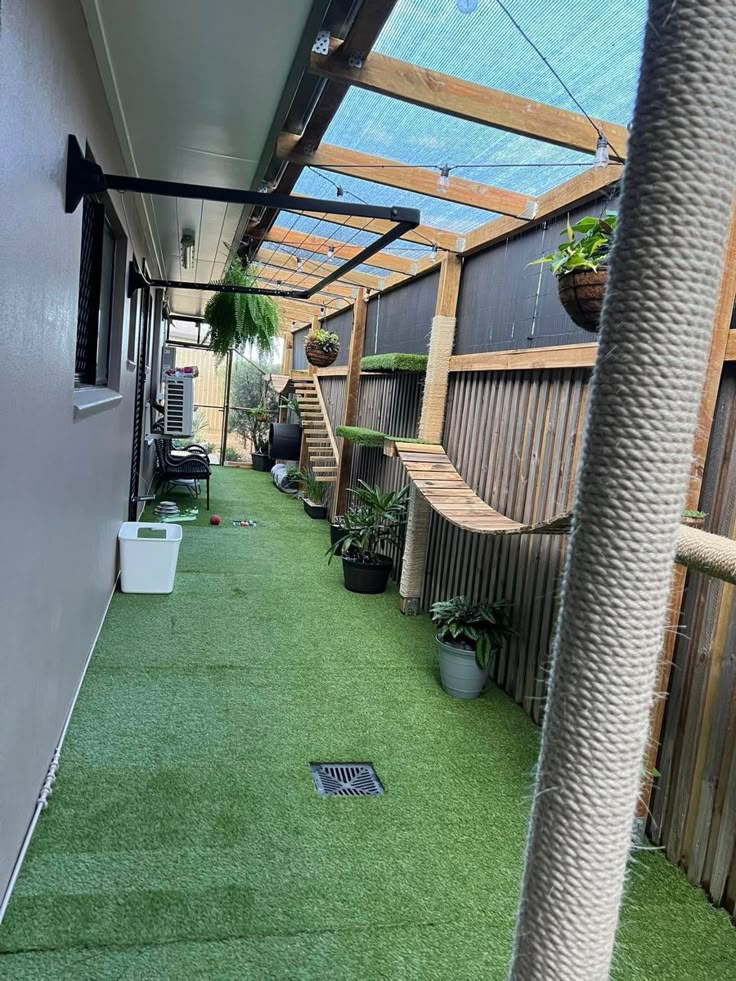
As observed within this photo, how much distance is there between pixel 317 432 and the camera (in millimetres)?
7965

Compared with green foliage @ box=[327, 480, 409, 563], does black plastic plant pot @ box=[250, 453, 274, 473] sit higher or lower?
lower

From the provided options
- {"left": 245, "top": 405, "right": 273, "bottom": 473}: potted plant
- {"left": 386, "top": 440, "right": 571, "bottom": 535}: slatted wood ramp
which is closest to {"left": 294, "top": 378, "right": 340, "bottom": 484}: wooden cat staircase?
{"left": 245, "top": 405, "right": 273, "bottom": 473}: potted plant

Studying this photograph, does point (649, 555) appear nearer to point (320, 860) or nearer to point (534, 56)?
point (320, 860)

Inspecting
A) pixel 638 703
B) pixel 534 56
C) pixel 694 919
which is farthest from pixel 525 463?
pixel 638 703

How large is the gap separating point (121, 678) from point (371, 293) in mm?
Answer: 4527

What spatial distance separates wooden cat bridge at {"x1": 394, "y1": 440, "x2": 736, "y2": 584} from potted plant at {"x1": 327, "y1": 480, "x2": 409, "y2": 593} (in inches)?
23.8

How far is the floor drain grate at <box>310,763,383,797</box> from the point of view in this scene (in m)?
2.41

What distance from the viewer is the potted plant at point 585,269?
215cm

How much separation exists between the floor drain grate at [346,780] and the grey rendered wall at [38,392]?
0.96m

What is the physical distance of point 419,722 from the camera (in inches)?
118

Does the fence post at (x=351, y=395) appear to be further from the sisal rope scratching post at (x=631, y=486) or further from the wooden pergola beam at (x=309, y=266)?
the sisal rope scratching post at (x=631, y=486)

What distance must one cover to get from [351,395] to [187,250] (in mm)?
2092

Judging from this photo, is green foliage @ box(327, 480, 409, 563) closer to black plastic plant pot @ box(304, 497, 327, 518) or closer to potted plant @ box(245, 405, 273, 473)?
black plastic plant pot @ box(304, 497, 327, 518)

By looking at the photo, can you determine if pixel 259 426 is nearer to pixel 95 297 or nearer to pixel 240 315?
pixel 240 315
